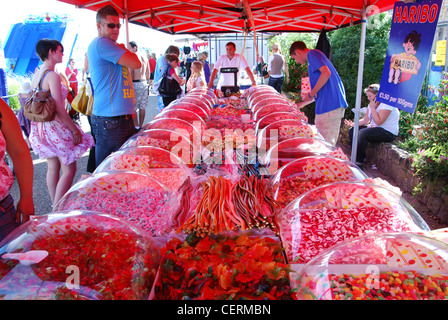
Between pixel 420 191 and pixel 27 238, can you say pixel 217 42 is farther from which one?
pixel 27 238

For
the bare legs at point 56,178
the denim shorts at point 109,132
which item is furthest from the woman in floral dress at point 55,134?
the denim shorts at point 109,132

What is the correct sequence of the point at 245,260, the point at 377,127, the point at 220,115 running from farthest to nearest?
the point at 377,127
the point at 220,115
the point at 245,260

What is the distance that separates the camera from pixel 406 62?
3.15 metres

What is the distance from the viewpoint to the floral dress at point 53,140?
2.92 m

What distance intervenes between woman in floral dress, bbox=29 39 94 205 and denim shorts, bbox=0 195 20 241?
150 centimetres

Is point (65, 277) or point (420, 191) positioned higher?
point (65, 277)

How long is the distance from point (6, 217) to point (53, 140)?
158 centimetres

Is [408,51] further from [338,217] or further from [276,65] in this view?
[276,65]

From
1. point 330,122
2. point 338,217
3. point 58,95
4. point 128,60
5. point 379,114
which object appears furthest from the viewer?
point 379,114

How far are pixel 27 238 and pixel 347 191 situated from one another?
1313 millimetres

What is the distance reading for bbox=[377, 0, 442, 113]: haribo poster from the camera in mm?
2764

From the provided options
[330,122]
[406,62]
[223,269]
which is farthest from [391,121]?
[223,269]
